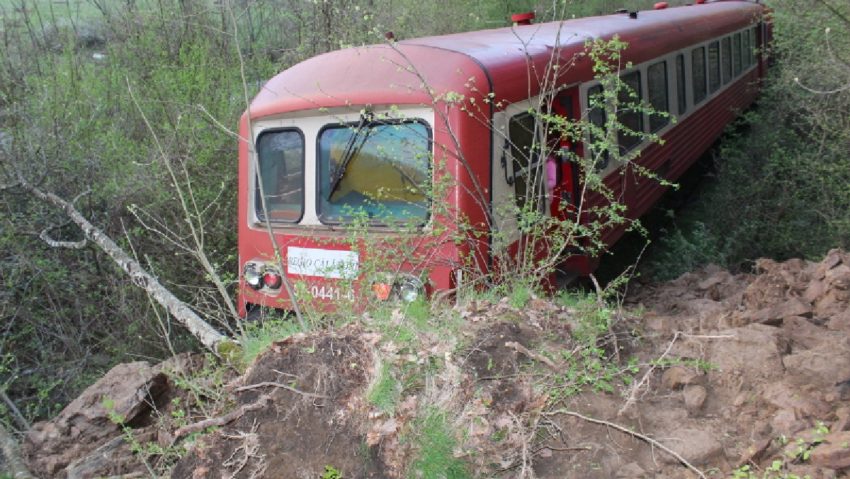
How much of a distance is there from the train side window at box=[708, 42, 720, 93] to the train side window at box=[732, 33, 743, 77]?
4.10ft

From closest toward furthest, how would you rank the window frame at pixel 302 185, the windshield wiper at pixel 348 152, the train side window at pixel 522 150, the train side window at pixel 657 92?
the windshield wiper at pixel 348 152 → the train side window at pixel 522 150 → the window frame at pixel 302 185 → the train side window at pixel 657 92

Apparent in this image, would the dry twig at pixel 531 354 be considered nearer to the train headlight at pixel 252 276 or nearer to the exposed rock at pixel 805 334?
the exposed rock at pixel 805 334

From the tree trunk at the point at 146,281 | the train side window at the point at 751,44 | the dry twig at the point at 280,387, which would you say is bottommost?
the tree trunk at the point at 146,281

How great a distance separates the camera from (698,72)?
9.38 meters

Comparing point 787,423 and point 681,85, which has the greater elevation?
point 681,85

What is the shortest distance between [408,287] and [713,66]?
25.2 ft

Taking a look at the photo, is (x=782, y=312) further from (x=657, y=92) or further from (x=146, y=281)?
(x=146, y=281)

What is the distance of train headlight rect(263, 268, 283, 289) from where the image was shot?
517 centimetres

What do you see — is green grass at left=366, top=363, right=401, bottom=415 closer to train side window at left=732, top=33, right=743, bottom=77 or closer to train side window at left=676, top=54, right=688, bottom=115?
train side window at left=676, top=54, right=688, bottom=115

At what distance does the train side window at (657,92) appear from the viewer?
7461 millimetres

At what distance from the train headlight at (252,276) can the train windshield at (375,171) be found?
703 millimetres

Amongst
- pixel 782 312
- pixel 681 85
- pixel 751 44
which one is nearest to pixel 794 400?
pixel 782 312

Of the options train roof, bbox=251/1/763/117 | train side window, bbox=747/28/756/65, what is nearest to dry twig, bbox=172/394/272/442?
train roof, bbox=251/1/763/117

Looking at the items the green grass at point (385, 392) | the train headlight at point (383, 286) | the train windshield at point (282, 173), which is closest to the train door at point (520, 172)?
the train headlight at point (383, 286)
